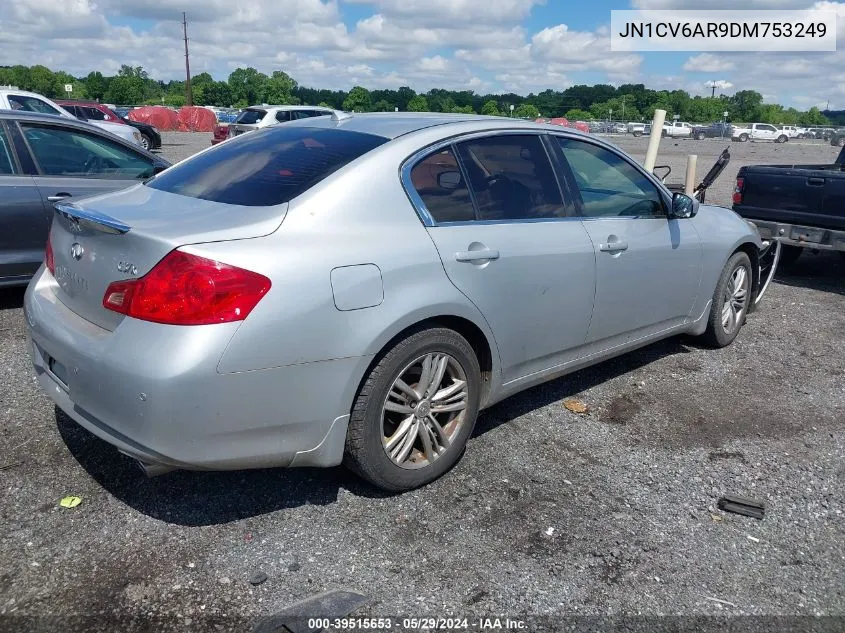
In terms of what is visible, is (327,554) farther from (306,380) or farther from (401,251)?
(401,251)

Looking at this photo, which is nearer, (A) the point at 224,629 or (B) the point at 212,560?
(A) the point at 224,629

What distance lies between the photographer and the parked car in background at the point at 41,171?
5.84 meters

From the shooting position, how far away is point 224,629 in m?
2.54

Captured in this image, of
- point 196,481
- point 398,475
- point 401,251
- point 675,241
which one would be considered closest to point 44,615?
point 196,481

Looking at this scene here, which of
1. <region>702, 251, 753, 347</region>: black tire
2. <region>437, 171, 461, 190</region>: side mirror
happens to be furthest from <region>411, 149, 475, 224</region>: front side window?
<region>702, 251, 753, 347</region>: black tire

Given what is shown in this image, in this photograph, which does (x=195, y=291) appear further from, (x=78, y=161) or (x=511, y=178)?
(x=78, y=161)

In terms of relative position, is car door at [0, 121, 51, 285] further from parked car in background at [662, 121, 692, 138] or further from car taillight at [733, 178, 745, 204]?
parked car in background at [662, 121, 692, 138]

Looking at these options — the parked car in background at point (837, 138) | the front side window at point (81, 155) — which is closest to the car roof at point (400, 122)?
the front side window at point (81, 155)

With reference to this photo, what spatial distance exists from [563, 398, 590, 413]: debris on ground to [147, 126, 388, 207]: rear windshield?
2.06 meters

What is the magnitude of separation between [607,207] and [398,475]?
6.83ft

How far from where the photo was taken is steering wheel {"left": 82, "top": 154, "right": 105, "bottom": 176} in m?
6.38

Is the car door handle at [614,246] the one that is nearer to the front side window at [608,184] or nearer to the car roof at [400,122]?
the front side window at [608,184]

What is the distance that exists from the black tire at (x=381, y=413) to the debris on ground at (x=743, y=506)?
1.29m

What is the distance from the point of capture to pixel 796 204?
24.8 ft
